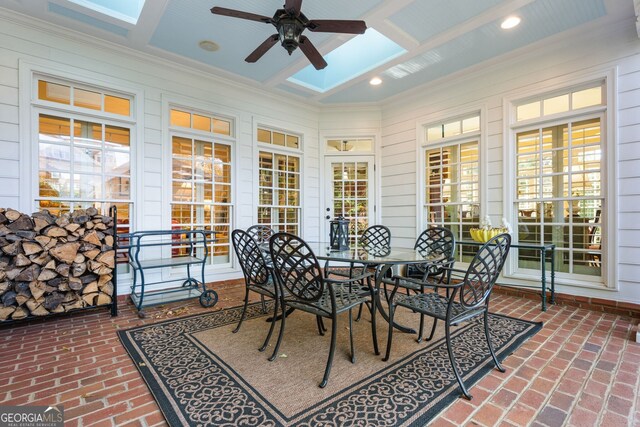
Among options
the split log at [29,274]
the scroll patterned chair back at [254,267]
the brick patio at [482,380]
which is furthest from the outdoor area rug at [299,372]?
the split log at [29,274]

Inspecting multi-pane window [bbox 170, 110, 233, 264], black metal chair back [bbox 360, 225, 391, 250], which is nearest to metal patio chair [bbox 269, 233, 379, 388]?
black metal chair back [bbox 360, 225, 391, 250]

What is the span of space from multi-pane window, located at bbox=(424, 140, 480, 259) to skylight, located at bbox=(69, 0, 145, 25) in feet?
14.8

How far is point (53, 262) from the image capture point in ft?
9.29

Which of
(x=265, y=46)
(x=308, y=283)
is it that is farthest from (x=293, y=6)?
(x=308, y=283)

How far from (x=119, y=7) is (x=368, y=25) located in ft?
9.02

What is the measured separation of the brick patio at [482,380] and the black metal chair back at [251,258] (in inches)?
42.2

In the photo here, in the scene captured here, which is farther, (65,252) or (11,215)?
(65,252)

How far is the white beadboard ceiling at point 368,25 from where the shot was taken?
304 cm

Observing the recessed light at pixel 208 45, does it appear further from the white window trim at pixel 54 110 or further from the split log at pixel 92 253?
the split log at pixel 92 253

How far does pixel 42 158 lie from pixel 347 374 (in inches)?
160

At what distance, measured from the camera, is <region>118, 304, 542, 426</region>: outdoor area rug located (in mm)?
1602

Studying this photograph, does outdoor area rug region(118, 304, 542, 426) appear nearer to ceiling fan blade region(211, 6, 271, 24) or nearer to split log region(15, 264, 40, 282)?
split log region(15, 264, 40, 282)

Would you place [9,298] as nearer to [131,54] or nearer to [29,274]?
[29,274]

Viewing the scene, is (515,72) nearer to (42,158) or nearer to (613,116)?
(613,116)
